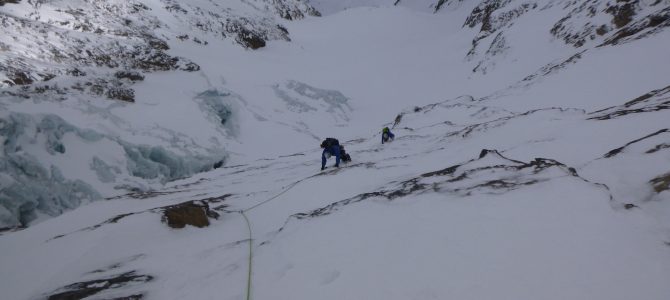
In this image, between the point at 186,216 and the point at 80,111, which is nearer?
the point at 186,216

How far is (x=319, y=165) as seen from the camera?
499 inches

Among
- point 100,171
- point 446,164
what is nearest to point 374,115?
point 100,171

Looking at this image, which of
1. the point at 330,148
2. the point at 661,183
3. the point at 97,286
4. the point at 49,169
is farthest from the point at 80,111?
the point at 661,183

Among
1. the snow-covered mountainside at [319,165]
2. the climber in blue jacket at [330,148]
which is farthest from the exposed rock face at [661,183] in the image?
the climber in blue jacket at [330,148]

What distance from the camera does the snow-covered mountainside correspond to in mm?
3727

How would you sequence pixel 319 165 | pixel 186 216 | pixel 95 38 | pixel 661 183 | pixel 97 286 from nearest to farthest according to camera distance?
pixel 661 183
pixel 97 286
pixel 186 216
pixel 319 165
pixel 95 38

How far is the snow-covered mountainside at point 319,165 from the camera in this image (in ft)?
12.2

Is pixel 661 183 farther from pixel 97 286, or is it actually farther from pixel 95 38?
pixel 95 38

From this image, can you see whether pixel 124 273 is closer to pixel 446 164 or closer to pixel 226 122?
pixel 446 164

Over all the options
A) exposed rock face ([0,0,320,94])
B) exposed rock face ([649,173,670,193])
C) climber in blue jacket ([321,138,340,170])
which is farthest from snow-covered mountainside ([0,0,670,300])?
climber in blue jacket ([321,138,340,170])

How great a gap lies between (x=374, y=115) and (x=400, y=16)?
102 feet

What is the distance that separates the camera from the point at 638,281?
9.50 ft

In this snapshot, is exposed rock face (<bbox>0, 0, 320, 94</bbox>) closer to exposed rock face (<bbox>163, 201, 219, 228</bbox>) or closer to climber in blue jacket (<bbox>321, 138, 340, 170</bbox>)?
climber in blue jacket (<bbox>321, 138, 340, 170</bbox>)

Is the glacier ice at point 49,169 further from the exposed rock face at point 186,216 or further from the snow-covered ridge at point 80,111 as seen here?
the exposed rock face at point 186,216
